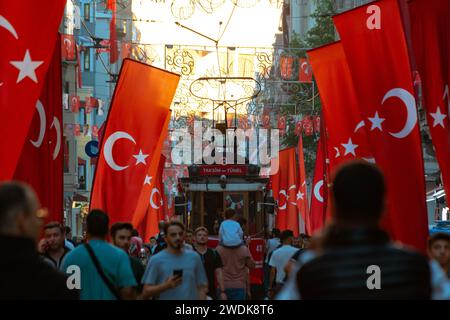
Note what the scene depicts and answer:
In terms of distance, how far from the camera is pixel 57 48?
50.8 feet

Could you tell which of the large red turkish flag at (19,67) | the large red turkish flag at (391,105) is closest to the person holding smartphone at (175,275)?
the large red turkish flag at (19,67)

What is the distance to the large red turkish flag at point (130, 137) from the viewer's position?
1772 centimetres

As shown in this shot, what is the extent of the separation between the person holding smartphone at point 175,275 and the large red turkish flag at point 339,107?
5.12 metres

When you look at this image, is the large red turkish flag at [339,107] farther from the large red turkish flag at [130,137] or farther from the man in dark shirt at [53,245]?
the man in dark shirt at [53,245]

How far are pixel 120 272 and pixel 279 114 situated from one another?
48.1 meters

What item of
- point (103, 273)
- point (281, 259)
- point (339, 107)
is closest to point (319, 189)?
point (339, 107)

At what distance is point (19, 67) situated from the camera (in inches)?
391

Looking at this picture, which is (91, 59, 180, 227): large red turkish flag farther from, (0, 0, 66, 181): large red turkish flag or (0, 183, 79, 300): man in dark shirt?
(0, 183, 79, 300): man in dark shirt

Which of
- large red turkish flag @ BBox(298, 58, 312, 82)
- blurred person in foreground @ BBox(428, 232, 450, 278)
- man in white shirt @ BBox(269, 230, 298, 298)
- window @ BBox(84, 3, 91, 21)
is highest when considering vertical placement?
window @ BBox(84, 3, 91, 21)

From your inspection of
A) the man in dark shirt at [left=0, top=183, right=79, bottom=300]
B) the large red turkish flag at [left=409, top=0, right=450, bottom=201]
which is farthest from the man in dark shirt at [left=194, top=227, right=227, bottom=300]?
the man in dark shirt at [left=0, top=183, right=79, bottom=300]

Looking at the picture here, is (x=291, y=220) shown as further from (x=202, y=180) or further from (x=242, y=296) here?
(x=242, y=296)

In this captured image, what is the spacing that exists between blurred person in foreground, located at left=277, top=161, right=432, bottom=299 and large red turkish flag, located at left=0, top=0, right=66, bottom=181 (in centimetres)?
589

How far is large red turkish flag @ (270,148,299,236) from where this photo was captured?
3716 centimetres
